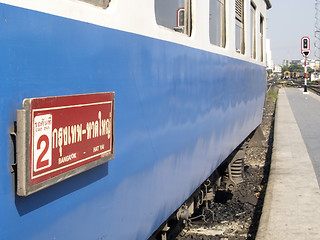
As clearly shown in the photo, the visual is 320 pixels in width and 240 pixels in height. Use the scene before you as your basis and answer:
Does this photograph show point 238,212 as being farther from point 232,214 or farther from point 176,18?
point 176,18

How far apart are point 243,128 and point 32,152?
4.66 m

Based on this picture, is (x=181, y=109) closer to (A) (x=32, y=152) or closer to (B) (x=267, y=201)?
(A) (x=32, y=152)

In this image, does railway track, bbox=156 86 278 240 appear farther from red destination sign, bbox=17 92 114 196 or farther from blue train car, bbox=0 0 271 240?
red destination sign, bbox=17 92 114 196

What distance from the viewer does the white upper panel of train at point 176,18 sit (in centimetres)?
156

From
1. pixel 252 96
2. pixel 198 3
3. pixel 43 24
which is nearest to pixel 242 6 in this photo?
pixel 252 96

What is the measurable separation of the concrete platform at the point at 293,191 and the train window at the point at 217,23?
1.96 meters

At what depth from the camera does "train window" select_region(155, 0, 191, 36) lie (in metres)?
2.50

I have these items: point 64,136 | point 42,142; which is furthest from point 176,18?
point 42,142

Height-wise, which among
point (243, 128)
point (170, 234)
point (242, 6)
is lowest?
point (170, 234)

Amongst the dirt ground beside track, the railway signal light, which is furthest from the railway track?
the railway signal light

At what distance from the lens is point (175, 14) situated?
9.16ft

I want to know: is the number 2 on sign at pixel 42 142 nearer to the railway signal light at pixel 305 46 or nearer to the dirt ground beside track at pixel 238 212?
the dirt ground beside track at pixel 238 212

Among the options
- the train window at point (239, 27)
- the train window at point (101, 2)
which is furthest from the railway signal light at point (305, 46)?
the train window at point (101, 2)

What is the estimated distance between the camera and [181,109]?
9.32ft
